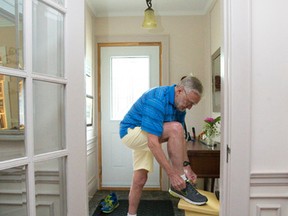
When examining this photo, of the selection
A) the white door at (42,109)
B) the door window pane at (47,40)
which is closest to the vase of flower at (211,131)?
the white door at (42,109)

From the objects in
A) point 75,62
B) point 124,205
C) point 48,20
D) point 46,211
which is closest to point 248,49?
point 75,62

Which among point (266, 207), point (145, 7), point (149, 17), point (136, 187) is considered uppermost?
point (145, 7)

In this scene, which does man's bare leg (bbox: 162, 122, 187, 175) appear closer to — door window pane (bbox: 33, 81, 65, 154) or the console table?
the console table

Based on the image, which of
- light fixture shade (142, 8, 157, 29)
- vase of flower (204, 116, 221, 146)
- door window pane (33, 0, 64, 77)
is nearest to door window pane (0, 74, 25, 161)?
door window pane (33, 0, 64, 77)

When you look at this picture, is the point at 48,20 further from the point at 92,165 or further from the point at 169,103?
the point at 92,165

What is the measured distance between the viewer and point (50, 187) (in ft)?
4.23

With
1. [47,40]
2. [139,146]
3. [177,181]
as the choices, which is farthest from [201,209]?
[47,40]

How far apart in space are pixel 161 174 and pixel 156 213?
803mm

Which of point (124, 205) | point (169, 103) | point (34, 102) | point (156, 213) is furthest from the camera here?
point (124, 205)

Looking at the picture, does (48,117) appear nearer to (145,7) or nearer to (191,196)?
(191,196)

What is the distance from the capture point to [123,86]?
3.68 m

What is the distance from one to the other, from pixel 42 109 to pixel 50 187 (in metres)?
0.40

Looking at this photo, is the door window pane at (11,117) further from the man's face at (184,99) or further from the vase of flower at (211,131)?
the vase of flower at (211,131)

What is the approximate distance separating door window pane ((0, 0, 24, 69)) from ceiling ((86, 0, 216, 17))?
224cm
